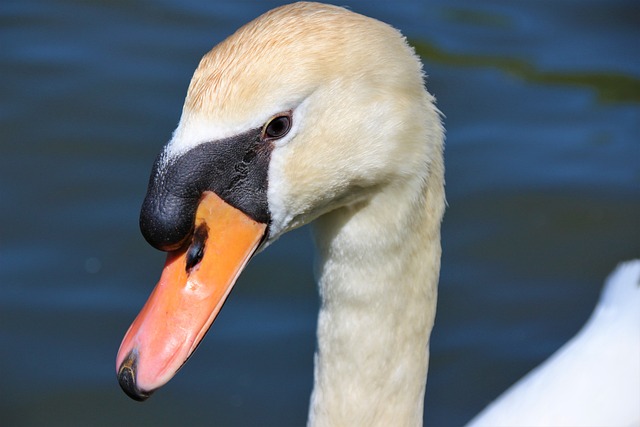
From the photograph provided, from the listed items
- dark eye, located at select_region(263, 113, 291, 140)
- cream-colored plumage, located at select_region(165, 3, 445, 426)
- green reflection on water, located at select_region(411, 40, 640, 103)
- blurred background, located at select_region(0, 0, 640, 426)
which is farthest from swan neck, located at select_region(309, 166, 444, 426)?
green reflection on water, located at select_region(411, 40, 640, 103)

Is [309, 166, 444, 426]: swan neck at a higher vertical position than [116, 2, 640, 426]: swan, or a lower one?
lower

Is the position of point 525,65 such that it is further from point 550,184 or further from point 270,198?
point 270,198

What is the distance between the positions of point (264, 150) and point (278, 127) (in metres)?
0.06

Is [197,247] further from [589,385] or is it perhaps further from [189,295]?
[589,385]

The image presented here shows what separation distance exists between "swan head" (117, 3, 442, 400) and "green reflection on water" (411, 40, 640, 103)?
3.64m

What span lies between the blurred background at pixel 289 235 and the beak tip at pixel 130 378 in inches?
83.5

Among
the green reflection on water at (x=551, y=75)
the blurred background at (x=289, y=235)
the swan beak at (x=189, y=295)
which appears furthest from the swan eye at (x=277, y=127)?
the green reflection on water at (x=551, y=75)

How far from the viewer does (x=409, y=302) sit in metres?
3.20

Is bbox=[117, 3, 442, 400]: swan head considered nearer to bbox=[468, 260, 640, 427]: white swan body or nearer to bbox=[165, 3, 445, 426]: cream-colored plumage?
bbox=[165, 3, 445, 426]: cream-colored plumage

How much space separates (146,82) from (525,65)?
214 centimetres

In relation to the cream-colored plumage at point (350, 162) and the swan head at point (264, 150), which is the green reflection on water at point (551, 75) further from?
the swan head at point (264, 150)

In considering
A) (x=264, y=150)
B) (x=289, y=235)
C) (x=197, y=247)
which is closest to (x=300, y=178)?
(x=264, y=150)

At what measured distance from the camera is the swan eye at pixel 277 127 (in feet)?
8.94

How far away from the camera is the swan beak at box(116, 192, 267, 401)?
2709 mm
